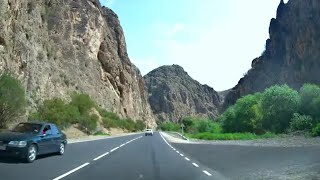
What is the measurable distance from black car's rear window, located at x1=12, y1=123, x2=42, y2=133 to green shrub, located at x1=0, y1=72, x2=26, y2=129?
21.8 metres

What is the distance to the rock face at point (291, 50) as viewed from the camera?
123562 mm

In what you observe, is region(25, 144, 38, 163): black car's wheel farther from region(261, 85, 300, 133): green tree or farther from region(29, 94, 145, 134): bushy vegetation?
region(261, 85, 300, 133): green tree

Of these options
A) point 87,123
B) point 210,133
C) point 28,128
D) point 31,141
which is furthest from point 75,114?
point 31,141

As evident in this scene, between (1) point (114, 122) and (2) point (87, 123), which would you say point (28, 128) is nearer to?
(2) point (87, 123)

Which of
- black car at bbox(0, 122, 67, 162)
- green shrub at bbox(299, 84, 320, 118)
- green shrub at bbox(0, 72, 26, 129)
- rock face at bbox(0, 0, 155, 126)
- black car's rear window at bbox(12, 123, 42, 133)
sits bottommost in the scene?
black car at bbox(0, 122, 67, 162)

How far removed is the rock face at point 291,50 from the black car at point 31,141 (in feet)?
342

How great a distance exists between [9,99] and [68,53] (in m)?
59.2

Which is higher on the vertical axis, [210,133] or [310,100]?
[310,100]

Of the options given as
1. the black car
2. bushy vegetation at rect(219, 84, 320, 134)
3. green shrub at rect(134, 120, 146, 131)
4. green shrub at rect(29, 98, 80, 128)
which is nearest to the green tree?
bushy vegetation at rect(219, 84, 320, 134)

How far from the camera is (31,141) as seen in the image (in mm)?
17969

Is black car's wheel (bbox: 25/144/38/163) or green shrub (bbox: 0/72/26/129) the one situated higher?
green shrub (bbox: 0/72/26/129)

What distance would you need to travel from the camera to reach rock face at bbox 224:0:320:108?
124 metres

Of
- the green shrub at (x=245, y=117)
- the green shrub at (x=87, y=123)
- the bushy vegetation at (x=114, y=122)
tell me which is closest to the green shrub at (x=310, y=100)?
the green shrub at (x=245, y=117)

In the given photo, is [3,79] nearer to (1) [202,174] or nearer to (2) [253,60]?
(1) [202,174]
